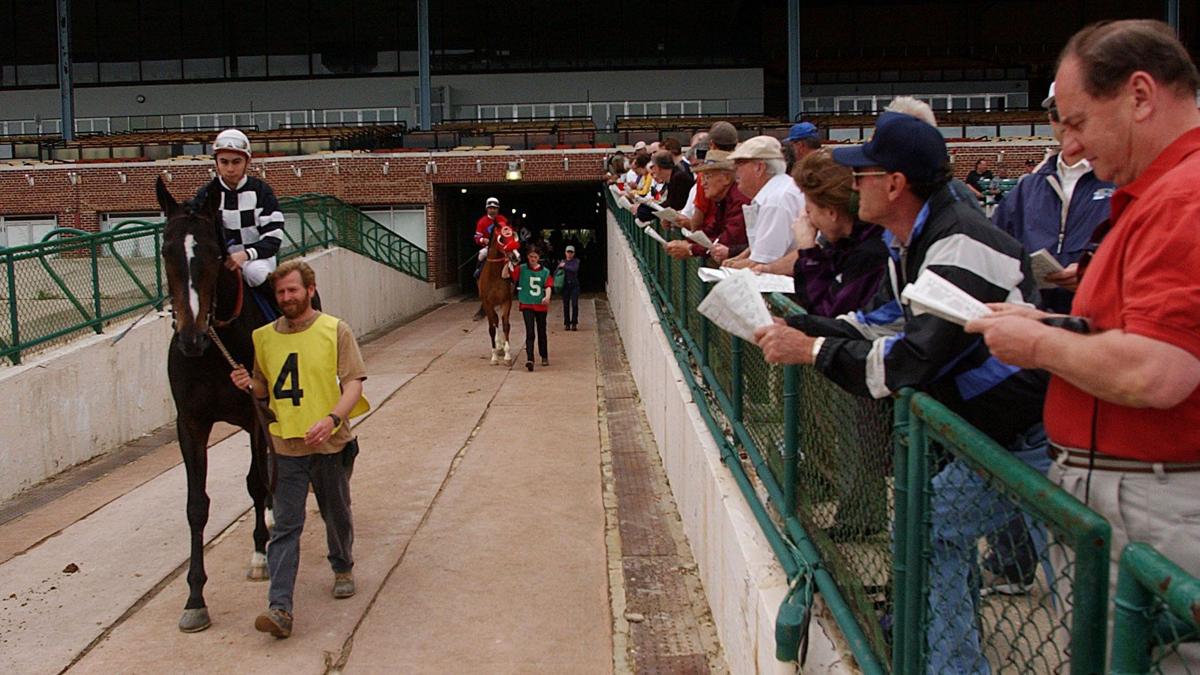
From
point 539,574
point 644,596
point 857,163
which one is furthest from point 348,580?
point 857,163

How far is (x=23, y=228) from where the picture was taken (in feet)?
103

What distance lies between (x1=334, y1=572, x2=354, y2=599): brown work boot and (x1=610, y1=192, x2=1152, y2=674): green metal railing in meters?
2.46

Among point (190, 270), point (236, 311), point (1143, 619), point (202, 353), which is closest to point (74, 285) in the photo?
point (236, 311)

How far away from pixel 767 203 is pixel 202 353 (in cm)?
320

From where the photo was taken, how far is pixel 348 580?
6234 millimetres

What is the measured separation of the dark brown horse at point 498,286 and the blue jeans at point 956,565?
1334 cm

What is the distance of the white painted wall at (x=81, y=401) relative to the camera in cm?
908

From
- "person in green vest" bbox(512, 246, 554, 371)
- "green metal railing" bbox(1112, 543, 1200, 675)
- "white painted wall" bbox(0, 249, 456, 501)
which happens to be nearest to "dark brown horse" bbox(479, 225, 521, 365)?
"person in green vest" bbox(512, 246, 554, 371)

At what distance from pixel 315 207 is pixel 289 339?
15212 mm

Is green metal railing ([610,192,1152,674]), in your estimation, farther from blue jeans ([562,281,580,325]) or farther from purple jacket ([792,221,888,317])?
blue jeans ([562,281,580,325])

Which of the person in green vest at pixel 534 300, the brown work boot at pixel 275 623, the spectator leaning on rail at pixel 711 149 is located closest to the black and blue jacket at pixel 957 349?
the brown work boot at pixel 275 623

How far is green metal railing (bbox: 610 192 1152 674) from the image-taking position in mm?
1881

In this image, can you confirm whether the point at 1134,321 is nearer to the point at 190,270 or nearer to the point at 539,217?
the point at 190,270

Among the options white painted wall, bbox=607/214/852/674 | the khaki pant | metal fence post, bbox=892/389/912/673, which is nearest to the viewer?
the khaki pant
